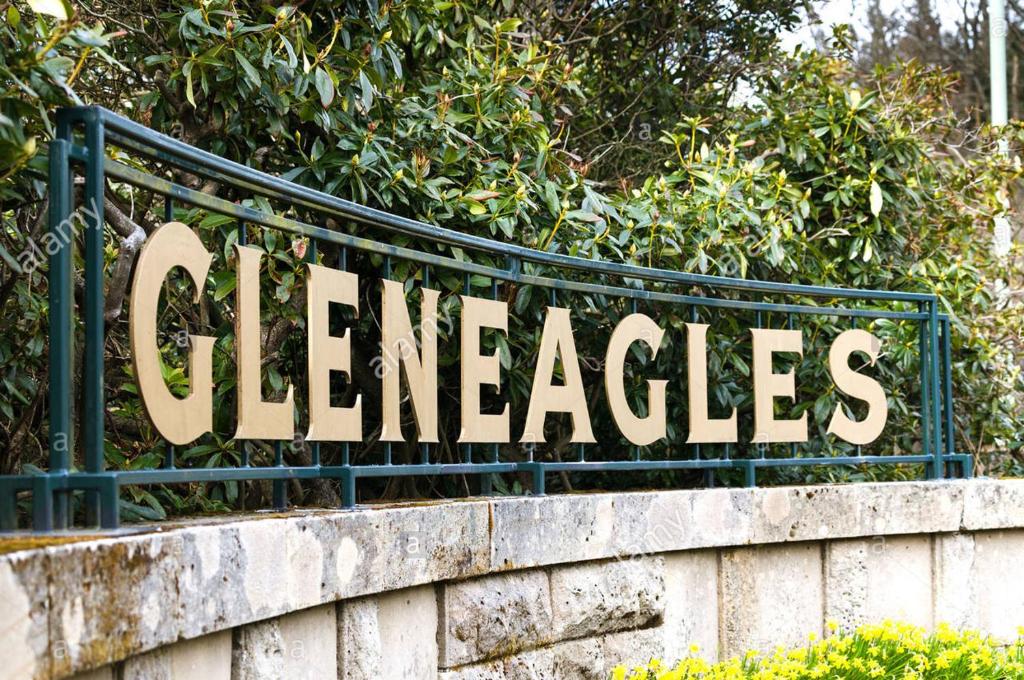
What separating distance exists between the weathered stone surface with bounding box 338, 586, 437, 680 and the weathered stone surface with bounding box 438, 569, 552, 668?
0.19ft

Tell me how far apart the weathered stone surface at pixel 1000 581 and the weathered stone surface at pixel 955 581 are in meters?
0.05

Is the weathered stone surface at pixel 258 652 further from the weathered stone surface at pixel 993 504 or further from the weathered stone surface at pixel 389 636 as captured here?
the weathered stone surface at pixel 993 504

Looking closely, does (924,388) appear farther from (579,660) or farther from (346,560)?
(346,560)

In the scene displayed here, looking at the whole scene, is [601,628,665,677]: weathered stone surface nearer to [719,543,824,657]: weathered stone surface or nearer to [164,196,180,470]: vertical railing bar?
[719,543,824,657]: weathered stone surface

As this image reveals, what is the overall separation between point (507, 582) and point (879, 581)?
208 centimetres

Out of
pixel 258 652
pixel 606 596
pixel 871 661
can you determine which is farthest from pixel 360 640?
pixel 871 661

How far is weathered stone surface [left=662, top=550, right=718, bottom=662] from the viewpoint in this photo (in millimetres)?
4320

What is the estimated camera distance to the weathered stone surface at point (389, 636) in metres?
3.03

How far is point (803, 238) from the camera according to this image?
20.2ft

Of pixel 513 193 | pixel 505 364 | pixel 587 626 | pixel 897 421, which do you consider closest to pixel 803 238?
pixel 897 421

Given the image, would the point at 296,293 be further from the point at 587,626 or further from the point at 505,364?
the point at 587,626

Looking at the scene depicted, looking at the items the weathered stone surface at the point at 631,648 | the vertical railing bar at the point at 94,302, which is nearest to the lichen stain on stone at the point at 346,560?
the vertical railing bar at the point at 94,302

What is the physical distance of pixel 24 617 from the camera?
1.89 m

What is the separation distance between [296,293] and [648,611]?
5.58ft
